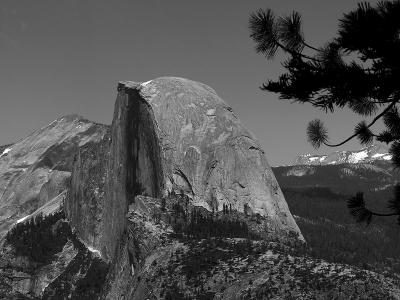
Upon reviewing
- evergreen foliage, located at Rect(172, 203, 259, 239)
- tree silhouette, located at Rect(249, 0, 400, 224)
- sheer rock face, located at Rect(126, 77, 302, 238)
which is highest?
sheer rock face, located at Rect(126, 77, 302, 238)

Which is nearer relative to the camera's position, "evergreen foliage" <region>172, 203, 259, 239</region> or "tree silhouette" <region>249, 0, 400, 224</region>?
"tree silhouette" <region>249, 0, 400, 224</region>

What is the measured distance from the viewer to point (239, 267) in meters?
114

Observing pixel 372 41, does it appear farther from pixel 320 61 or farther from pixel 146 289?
pixel 146 289

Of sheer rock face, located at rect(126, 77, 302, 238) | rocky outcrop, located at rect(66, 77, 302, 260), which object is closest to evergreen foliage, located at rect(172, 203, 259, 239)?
rocky outcrop, located at rect(66, 77, 302, 260)

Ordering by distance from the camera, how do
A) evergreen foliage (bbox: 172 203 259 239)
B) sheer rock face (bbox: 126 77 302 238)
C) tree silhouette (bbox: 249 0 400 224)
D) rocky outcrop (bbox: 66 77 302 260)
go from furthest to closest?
sheer rock face (bbox: 126 77 302 238) → rocky outcrop (bbox: 66 77 302 260) → evergreen foliage (bbox: 172 203 259 239) → tree silhouette (bbox: 249 0 400 224)

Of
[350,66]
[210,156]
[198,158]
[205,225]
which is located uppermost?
[210,156]

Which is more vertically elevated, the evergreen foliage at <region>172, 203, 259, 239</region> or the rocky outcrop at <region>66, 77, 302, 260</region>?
the rocky outcrop at <region>66, 77, 302, 260</region>

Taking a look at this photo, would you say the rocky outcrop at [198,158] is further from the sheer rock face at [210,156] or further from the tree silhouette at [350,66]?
the tree silhouette at [350,66]

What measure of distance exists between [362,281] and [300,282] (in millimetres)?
10072

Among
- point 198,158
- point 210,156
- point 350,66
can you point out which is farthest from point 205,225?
point 350,66

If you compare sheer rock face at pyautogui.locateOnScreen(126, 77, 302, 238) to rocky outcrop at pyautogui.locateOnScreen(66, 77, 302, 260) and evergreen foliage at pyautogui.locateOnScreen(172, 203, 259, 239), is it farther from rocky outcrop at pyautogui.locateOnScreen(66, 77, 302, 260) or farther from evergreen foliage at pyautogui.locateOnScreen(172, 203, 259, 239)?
evergreen foliage at pyautogui.locateOnScreen(172, 203, 259, 239)

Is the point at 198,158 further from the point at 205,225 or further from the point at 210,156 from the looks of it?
the point at 205,225

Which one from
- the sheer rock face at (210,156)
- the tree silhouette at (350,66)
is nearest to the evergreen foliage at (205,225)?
the sheer rock face at (210,156)

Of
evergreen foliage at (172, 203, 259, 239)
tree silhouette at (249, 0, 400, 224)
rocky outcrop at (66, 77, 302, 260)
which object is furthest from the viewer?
rocky outcrop at (66, 77, 302, 260)
